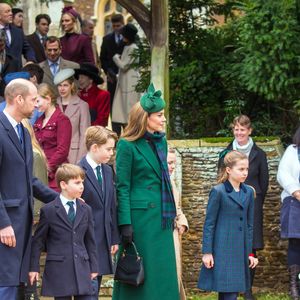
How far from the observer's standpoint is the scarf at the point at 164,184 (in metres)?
9.34

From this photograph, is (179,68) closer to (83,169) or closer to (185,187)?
(185,187)

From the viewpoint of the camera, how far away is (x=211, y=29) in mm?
16016

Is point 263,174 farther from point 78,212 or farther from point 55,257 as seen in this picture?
point 55,257

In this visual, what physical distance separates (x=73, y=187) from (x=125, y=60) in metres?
7.24

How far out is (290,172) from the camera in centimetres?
1202

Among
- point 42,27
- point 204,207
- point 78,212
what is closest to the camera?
point 78,212

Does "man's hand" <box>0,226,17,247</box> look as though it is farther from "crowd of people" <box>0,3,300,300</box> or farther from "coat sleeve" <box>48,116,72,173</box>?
"coat sleeve" <box>48,116,72,173</box>

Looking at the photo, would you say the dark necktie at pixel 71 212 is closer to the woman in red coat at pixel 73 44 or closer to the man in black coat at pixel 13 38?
the man in black coat at pixel 13 38

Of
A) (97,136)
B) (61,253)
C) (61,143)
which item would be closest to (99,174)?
(97,136)

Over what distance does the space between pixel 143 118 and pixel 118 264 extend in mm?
1265

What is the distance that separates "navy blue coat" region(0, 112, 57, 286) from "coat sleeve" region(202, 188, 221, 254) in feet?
7.54

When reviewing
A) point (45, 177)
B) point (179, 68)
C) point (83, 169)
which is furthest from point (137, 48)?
point (83, 169)

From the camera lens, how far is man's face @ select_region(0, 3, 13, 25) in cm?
1381

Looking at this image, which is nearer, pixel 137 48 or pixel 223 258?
pixel 223 258
